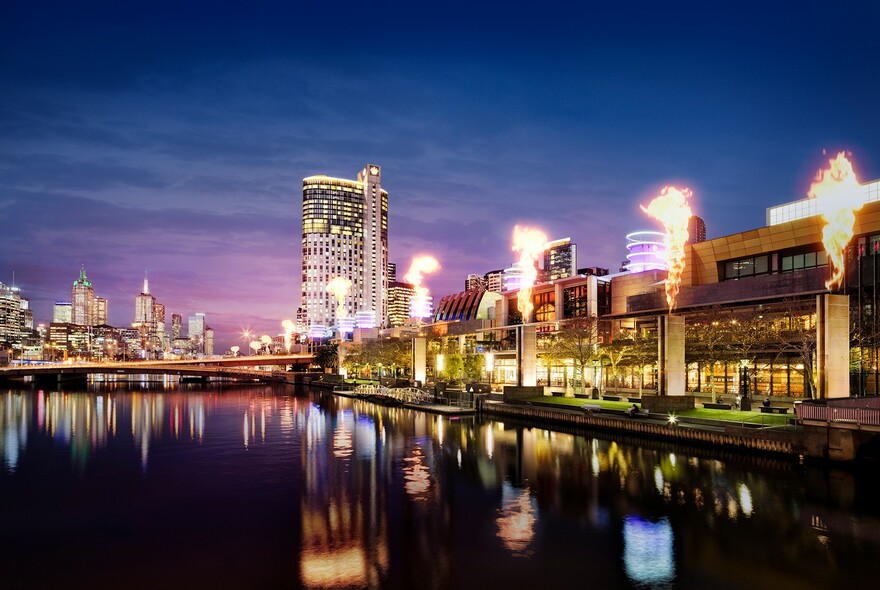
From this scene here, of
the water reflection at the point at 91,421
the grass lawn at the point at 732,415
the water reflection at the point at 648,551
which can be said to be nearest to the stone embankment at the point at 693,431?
the grass lawn at the point at 732,415

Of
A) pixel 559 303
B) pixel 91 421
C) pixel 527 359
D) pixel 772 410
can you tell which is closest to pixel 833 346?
pixel 772 410

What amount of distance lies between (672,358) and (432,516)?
37.1 metres

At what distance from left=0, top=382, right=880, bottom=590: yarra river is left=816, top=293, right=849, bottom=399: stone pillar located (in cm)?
915

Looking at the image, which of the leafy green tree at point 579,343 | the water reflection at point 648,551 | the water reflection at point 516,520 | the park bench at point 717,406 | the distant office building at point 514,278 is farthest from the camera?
the distant office building at point 514,278

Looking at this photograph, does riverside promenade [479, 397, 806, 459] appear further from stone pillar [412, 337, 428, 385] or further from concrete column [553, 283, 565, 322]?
stone pillar [412, 337, 428, 385]

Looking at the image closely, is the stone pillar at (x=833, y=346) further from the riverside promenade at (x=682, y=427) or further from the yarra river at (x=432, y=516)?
the yarra river at (x=432, y=516)

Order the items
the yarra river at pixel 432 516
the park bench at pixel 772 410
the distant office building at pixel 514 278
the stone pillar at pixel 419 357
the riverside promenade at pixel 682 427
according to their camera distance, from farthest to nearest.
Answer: the distant office building at pixel 514 278, the stone pillar at pixel 419 357, the park bench at pixel 772 410, the riverside promenade at pixel 682 427, the yarra river at pixel 432 516

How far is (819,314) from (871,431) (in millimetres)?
12042

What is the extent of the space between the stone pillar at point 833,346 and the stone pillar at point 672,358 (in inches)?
587

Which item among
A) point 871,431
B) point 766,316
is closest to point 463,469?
point 871,431

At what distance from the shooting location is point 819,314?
4656cm

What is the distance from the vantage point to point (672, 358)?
5988cm

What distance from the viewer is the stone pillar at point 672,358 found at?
2354 inches

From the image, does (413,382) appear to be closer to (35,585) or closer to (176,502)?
(176,502)
